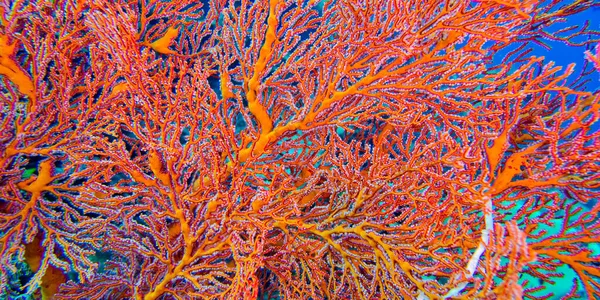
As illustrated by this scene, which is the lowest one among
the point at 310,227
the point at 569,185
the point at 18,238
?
the point at 569,185

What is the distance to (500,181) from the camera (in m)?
2.18

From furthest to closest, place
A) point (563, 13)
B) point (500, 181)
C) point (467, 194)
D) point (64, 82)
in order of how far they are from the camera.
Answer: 1. point (563, 13)
2. point (64, 82)
3. point (500, 181)
4. point (467, 194)

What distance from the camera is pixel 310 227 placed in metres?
2.24

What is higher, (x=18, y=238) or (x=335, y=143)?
(x=18, y=238)

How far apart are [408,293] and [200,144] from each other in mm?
1804

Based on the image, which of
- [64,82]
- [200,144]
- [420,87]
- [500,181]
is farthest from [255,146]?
[500,181]

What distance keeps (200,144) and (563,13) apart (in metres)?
3.47

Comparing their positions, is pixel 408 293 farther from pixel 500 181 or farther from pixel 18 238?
pixel 18 238

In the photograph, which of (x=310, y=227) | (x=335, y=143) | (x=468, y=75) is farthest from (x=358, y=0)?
(x=310, y=227)

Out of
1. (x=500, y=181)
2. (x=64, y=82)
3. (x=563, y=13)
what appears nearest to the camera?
(x=500, y=181)

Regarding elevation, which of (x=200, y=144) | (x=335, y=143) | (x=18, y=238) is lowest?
(x=335, y=143)

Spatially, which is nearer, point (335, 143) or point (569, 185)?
point (569, 185)

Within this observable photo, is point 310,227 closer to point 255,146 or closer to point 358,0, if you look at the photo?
point 255,146

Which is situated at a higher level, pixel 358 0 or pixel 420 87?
pixel 358 0
